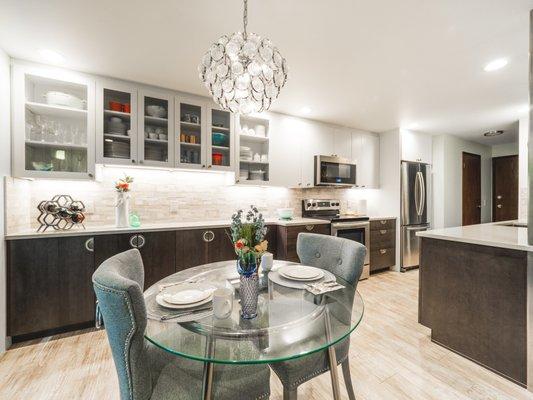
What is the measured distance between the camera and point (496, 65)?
223 centimetres

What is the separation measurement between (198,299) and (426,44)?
242 centimetres

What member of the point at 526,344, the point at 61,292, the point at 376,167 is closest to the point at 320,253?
the point at 526,344

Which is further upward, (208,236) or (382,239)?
(208,236)

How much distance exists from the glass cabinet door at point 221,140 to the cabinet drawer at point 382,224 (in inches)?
95.6

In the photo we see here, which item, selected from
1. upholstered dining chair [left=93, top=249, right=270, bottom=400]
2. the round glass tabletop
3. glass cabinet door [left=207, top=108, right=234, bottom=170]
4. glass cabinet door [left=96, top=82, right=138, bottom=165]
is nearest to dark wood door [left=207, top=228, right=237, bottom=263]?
glass cabinet door [left=207, top=108, right=234, bottom=170]

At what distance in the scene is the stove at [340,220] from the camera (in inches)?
138

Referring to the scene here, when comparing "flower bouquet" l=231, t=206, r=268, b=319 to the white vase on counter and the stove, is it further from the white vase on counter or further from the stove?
the stove

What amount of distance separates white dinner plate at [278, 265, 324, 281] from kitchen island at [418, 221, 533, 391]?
4.03ft

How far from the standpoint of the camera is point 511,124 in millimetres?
3990

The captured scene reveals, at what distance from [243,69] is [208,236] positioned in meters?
1.87

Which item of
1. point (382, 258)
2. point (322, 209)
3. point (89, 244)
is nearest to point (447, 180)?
point (382, 258)

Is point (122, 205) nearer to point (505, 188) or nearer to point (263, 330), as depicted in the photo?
point (263, 330)

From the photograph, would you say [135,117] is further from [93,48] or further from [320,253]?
[320,253]

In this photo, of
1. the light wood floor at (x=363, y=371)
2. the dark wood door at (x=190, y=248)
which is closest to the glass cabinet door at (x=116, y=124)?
the dark wood door at (x=190, y=248)
